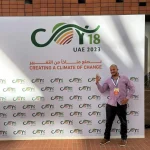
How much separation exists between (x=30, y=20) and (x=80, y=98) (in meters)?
2.15

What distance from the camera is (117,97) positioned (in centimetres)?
693

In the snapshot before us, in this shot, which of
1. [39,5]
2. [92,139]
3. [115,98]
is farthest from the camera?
[39,5]

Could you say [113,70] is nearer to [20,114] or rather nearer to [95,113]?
[95,113]

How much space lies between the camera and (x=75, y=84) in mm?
7316

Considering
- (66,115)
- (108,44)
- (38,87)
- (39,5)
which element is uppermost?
(39,5)

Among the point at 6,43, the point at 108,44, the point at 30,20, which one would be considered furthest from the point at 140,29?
the point at 6,43

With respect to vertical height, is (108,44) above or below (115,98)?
→ above

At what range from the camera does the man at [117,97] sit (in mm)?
6930

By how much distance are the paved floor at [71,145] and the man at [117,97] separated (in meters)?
0.20

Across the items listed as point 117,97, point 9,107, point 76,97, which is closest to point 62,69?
point 76,97

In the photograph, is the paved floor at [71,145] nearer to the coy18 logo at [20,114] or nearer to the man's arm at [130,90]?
the coy18 logo at [20,114]

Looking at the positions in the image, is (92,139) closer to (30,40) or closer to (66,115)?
(66,115)

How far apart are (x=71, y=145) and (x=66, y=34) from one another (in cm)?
253

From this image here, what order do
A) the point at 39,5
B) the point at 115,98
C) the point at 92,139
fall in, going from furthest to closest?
the point at 39,5, the point at 92,139, the point at 115,98
